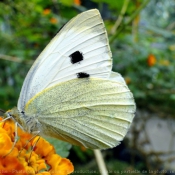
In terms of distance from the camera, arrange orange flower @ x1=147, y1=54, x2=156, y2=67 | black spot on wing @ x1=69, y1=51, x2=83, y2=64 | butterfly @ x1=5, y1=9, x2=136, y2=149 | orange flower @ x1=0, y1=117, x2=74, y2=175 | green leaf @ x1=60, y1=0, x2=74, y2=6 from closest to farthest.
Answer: orange flower @ x1=0, y1=117, x2=74, y2=175 < butterfly @ x1=5, y1=9, x2=136, y2=149 < black spot on wing @ x1=69, y1=51, x2=83, y2=64 < green leaf @ x1=60, y1=0, x2=74, y2=6 < orange flower @ x1=147, y1=54, x2=156, y2=67

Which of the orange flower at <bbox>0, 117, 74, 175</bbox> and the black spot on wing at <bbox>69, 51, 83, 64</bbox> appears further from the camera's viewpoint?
the black spot on wing at <bbox>69, 51, 83, 64</bbox>

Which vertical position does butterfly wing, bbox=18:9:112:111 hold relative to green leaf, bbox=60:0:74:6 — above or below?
below

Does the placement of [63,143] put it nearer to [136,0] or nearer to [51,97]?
[51,97]

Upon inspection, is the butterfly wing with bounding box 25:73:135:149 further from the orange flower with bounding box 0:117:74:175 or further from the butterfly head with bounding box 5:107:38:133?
the orange flower with bounding box 0:117:74:175

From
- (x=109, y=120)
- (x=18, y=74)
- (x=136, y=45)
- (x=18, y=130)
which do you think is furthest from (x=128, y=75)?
(x=18, y=130)

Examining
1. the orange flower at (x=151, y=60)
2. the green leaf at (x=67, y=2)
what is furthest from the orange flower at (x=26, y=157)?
the orange flower at (x=151, y=60)

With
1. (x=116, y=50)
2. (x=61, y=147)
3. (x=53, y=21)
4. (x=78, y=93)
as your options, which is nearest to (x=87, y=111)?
(x=78, y=93)

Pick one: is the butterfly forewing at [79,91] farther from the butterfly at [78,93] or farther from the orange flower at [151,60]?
the orange flower at [151,60]

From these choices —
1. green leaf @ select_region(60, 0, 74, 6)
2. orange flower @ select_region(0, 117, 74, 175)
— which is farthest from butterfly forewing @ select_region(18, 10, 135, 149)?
green leaf @ select_region(60, 0, 74, 6)

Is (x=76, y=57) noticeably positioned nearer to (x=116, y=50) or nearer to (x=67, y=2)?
(x=67, y=2)
